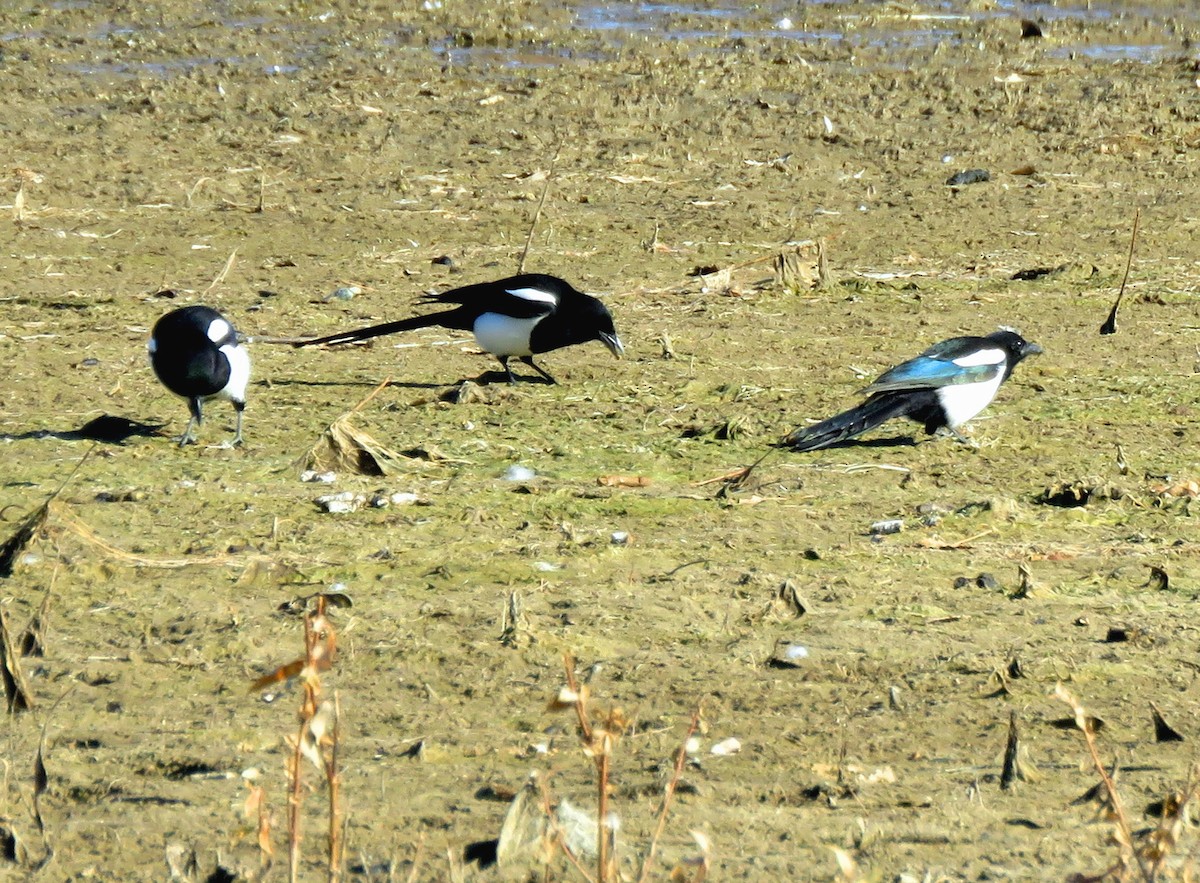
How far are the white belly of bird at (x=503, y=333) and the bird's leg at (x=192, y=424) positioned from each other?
133 cm

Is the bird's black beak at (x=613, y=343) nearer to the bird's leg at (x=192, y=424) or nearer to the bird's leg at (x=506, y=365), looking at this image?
the bird's leg at (x=506, y=365)

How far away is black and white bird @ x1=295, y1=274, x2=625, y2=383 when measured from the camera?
23.2ft

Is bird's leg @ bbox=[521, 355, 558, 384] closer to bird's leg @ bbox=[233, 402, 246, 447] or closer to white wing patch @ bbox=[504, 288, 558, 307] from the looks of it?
white wing patch @ bbox=[504, 288, 558, 307]

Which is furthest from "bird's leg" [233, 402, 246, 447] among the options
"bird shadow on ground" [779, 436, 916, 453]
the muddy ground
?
"bird shadow on ground" [779, 436, 916, 453]

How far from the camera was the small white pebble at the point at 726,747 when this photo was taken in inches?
139

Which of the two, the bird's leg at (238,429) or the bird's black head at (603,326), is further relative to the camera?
the bird's black head at (603,326)

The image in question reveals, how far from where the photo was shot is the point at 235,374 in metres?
6.11

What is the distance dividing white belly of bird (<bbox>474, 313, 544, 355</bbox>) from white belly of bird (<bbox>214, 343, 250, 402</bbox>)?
1.17 m

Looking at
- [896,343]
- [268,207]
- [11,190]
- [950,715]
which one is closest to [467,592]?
[950,715]

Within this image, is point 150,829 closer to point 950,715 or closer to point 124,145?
point 950,715

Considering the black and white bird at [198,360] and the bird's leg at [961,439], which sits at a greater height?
the black and white bird at [198,360]

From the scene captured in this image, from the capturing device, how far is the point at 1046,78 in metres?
12.7

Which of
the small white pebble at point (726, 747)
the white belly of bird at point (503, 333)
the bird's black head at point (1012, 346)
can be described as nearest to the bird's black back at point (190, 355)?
the white belly of bird at point (503, 333)

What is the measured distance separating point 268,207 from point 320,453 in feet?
13.9
